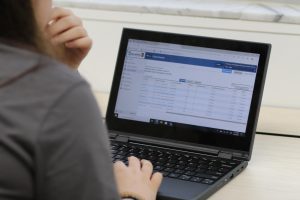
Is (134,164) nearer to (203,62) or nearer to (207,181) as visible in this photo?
(207,181)

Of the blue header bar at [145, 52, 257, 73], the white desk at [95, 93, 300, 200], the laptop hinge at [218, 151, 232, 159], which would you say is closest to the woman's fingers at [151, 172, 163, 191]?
the white desk at [95, 93, 300, 200]

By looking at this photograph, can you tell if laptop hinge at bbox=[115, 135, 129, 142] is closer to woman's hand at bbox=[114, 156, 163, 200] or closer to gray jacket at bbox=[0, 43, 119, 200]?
woman's hand at bbox=[114, 156, 163, 200]

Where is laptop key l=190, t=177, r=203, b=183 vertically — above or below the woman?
below

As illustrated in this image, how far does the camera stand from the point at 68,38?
1290mm

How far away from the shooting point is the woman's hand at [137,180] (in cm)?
95

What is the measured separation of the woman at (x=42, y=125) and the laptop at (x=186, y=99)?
0.49 metres

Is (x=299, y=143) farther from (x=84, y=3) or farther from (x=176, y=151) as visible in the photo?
(x=84, y=3)

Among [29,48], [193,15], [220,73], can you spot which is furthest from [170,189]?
[193,15]

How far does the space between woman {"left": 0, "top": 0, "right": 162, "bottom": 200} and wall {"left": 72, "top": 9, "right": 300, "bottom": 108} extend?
0.98 meters

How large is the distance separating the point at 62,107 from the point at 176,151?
0.63 m

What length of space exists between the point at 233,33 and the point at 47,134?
3.54 ft

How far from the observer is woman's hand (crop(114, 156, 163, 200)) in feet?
3.12

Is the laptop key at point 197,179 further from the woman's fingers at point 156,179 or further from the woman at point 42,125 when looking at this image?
the woman at point 42,125

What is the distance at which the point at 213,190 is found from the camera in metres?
1.04
